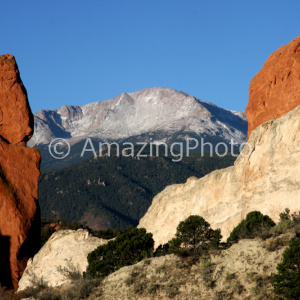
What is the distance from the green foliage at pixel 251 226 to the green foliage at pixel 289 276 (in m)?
5.77

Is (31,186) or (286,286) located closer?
(286,286)

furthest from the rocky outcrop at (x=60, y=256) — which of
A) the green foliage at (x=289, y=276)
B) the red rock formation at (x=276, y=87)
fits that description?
the red rock formation at (x=276, y=87)

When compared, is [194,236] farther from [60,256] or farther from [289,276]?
[60,256]

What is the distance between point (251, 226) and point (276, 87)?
15317mm

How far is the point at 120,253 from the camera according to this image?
96.9ft

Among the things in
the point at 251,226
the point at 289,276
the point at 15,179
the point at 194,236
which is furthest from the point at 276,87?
the point at 289,276

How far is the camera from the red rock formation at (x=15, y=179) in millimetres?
33938

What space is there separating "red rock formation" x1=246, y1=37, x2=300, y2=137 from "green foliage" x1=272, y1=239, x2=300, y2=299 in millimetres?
19973

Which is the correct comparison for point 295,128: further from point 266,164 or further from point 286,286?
A: point 286,286

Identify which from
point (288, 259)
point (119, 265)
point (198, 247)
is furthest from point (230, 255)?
point (119, 265)

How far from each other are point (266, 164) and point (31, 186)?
14752mm

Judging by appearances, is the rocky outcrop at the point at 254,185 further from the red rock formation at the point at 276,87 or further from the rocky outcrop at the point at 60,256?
the rocky outcrop at the point at 60,256

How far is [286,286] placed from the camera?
67.3 feet

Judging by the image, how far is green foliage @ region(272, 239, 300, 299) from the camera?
2025 cm
